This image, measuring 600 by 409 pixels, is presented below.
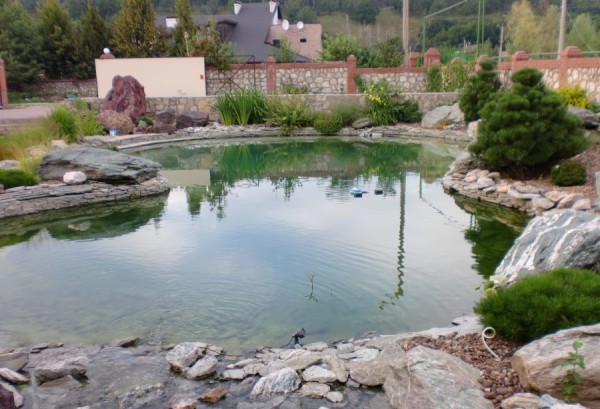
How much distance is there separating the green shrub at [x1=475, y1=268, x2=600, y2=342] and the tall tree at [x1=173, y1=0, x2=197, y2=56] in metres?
24.1

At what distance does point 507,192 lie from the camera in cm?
909

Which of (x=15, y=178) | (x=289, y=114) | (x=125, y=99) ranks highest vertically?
(x=125, y=99)

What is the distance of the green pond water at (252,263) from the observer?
4895mm

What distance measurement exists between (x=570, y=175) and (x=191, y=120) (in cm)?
1355

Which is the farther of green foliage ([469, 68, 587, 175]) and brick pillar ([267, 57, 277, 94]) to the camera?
brick pillar ([267, 57, 277, 94])

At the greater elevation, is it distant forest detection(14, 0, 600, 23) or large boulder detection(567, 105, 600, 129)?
distant forest detection(14, 0, 600, 23)

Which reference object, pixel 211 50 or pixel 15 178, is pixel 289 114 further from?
pixel 15 178

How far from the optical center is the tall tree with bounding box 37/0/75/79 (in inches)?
1141

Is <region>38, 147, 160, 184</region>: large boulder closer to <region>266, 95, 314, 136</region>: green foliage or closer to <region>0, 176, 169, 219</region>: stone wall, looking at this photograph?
<region>0, 176, 169, 219</region>: stone wall

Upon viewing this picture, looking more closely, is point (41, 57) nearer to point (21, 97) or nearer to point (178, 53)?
point (21, 97)

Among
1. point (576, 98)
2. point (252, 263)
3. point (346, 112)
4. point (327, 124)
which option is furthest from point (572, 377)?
point (346, 112)

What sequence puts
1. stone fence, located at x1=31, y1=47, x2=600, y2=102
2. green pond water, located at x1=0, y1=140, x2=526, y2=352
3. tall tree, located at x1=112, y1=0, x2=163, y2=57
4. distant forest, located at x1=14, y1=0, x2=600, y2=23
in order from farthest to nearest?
distant forest, located at x1=14, y1=0, x2=600, y2=23 → tall tree, located at x1=112, y1=0, x2=163, y2=57 → stone fence, located at x1=31, y1=47, x2=600, y2=102 → green pond water, located at x1=0, y1=140, x2=526, y2=352

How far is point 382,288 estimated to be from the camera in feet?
18.3

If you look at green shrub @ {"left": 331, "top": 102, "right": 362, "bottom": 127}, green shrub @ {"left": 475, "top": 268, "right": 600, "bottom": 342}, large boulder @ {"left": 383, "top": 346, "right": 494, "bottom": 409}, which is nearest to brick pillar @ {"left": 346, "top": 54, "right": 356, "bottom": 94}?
green shrub @ {"left": 331, "top": 102, "right": 362, "bottom": 127}
